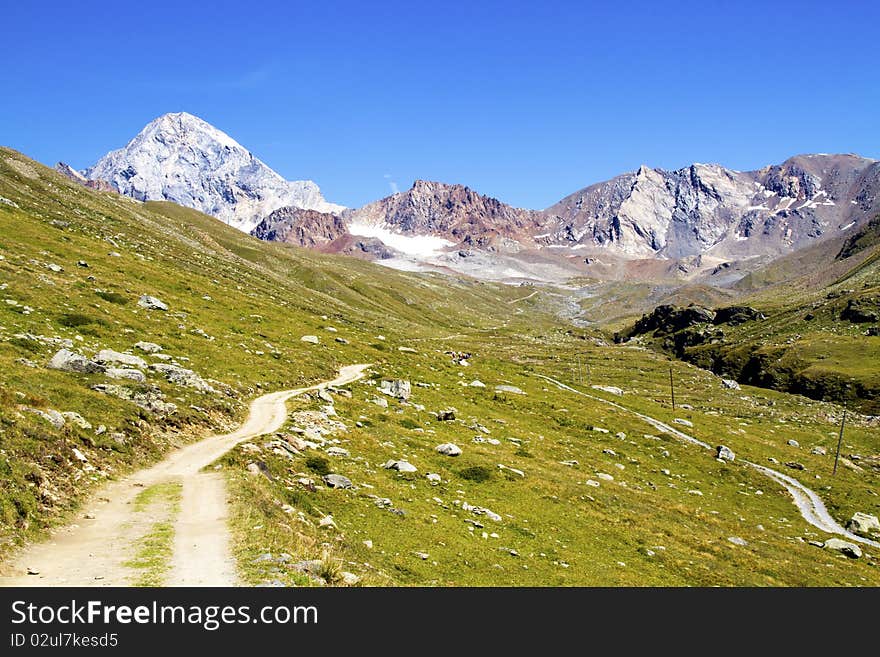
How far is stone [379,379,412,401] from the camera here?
60.9 m

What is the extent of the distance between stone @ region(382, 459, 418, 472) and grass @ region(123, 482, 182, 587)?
13.9m

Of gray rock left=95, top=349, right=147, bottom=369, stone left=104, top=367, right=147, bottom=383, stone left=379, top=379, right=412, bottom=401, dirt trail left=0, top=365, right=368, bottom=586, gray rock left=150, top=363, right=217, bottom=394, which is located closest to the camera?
dirt trail left=0, top=365, right=368, bottom=586

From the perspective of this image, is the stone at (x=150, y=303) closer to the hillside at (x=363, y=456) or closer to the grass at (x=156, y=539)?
the hillside at (x=363, y=456)

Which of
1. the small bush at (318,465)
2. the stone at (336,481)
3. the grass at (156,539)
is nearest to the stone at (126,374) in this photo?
the grass at (156,539)

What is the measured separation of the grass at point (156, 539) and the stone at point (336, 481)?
7830 mm

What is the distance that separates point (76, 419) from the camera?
2722 cm

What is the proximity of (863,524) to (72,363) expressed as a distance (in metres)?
71.2

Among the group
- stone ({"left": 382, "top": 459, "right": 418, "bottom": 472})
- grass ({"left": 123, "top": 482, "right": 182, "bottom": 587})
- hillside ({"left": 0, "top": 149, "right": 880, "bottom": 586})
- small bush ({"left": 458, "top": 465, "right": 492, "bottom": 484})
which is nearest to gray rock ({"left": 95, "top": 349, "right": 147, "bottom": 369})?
hillside ({"left": 0, "top": 149, "right": 880, "bottom": 586})

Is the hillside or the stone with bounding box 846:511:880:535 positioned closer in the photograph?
the hillside

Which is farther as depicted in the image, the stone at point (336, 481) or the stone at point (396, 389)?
the stone at point (396, 389)

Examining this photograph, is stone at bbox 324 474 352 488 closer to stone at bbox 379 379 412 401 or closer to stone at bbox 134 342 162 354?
stone at bbox 134 342 162 354

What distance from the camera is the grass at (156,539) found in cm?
1562

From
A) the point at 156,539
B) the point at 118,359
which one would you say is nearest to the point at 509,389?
the point at 118,359
